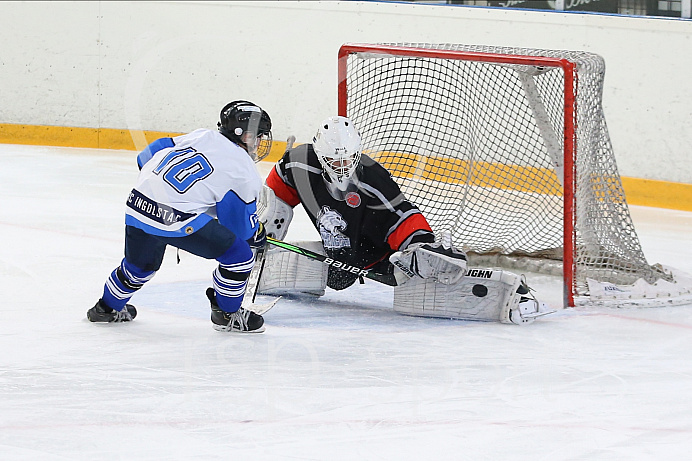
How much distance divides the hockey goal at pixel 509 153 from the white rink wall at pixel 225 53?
3.22 ft

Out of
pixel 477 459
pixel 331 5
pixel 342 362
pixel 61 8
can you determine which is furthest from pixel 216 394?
pixel 61 8

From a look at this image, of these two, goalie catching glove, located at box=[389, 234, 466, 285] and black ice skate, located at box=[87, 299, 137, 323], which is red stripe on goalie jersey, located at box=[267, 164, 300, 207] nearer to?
goalie catching glove, located at box=[389, 234, 466, 285]

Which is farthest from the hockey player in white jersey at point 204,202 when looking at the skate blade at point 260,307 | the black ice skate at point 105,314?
the skate blade at point 260,307

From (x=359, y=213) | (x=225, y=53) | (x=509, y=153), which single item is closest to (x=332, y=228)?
(x=359, y=213)

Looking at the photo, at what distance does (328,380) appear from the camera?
271cm

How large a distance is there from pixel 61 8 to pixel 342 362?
18.3 ft

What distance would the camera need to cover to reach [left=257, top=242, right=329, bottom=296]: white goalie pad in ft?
11.8

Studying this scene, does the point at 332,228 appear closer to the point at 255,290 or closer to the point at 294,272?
the point at 294,272

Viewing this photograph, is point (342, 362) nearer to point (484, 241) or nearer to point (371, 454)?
point (371, 454)

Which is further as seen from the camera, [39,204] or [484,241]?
[39,204]

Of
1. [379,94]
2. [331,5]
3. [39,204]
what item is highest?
[331,5]

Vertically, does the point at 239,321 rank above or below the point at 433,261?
below

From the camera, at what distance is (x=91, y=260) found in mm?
4180

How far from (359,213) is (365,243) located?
0.44 ft
